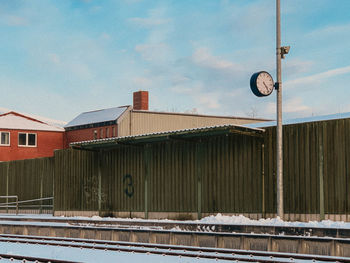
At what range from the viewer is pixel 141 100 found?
54.7 m

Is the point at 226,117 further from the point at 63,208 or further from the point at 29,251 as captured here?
the point at 29,251

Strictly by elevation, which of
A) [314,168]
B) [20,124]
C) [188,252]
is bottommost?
[188,252]

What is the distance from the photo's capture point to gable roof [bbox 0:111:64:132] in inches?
2108

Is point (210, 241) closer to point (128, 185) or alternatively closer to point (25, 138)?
point (128, 185)

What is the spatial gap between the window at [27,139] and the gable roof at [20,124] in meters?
0.57

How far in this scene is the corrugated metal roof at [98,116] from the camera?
51969 mm

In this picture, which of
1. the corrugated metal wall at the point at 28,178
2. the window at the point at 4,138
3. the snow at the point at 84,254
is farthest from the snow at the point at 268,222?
the window at the point at 4,138

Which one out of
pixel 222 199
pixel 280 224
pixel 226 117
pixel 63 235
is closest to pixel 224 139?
pixel 222 199

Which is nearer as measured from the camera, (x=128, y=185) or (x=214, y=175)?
(x=214, y=175)

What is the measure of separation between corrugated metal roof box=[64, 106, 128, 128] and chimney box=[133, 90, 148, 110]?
86.8 inches

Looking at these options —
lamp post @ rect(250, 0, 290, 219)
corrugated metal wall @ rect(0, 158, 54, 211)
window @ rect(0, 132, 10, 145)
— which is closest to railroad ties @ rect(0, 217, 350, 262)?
lamp post @ rect(250, 0, 290, 219)

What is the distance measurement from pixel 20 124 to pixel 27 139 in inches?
63.8

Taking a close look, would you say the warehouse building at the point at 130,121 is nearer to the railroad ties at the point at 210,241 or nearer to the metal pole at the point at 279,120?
the railroad ties at the point at 210,241

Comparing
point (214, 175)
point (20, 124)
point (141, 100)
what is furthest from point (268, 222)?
point (20, 124)
